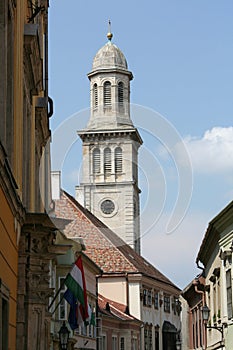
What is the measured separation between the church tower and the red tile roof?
602 inches

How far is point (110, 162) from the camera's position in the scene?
279ft

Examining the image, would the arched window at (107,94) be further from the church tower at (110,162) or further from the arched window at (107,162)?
the arched window at (107,162)

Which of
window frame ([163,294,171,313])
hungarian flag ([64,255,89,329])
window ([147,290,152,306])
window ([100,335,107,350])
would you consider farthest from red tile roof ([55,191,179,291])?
hungarian flag ([64,255,89,329])

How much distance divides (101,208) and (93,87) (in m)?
14.3

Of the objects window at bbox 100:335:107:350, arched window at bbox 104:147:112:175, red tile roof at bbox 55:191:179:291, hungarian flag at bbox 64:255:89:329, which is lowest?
hungarian flag at bbox 64:255:89:329

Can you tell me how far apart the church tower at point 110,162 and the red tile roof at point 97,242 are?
15281 mm

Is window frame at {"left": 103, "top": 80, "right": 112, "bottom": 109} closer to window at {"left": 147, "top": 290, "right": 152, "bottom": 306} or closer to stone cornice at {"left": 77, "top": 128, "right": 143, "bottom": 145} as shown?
stone cornice at {"left": 77, "top": 128, "right": 143, "bottom": 145}

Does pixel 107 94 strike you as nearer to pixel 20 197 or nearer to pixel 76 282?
pixel 76 282

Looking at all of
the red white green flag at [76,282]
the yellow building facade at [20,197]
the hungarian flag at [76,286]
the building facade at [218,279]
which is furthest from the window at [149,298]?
the yellow building facade at [20,197]

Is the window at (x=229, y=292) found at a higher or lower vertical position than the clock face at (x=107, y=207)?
lower

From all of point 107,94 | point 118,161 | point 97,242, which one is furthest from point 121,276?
point 107,94

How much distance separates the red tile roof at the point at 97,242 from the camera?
58.6 meters

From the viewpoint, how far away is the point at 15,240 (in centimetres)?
1310

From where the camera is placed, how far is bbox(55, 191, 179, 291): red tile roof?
58594 millimetres
